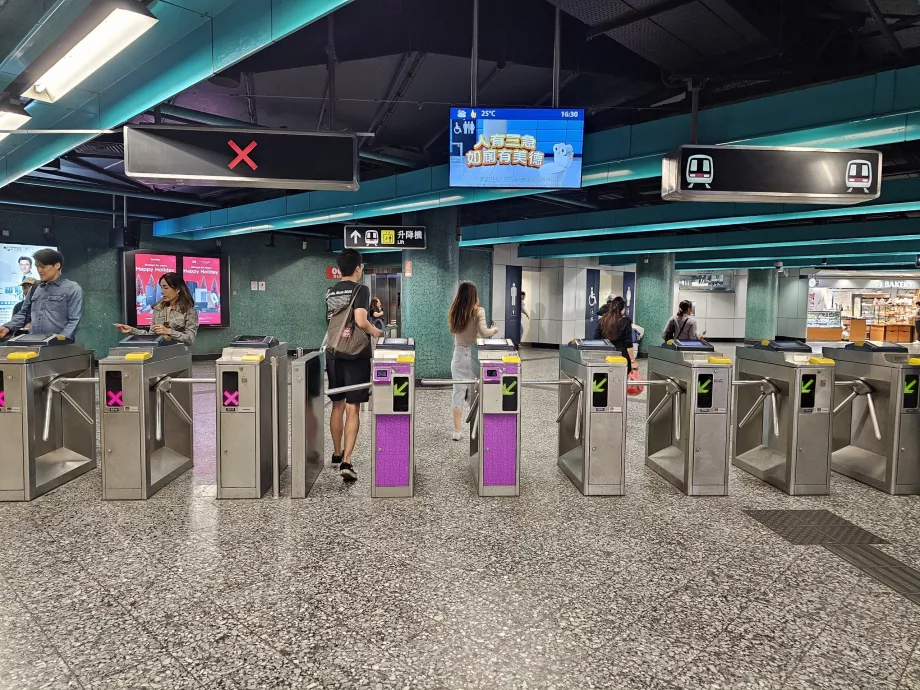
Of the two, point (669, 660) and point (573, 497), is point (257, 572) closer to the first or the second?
point (669, 660)

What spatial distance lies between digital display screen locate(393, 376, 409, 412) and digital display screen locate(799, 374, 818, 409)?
251 centimetres

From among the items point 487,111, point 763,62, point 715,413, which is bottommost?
point 715,413

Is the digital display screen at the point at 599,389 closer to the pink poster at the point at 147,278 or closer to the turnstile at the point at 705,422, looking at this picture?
the turnstile at the point at 705,422

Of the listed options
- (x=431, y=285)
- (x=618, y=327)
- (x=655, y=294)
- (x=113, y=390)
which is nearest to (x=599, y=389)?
(x=113, y=390)

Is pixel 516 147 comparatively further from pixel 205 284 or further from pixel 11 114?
pixel 205 284

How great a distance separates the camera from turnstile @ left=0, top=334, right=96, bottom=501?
3289mm

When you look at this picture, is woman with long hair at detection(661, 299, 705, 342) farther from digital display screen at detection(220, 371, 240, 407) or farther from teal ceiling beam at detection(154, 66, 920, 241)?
digital display screen at detection(220, 371, 240, 407)

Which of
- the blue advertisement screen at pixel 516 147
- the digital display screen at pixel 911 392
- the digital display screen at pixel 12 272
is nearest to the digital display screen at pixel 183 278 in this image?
the digital display screen at pixel 12 272

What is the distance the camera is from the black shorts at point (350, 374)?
366 cm

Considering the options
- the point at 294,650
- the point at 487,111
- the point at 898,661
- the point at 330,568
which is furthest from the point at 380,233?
the point at 898,661

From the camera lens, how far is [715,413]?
3494mm

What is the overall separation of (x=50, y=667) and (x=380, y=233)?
5.89m

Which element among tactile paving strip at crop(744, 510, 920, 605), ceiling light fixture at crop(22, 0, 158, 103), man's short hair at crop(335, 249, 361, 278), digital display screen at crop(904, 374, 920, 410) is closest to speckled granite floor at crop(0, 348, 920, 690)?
tactile paving strip at crop(744, 510, 920, 605)

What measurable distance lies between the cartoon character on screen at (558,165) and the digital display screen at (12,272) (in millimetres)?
8682
